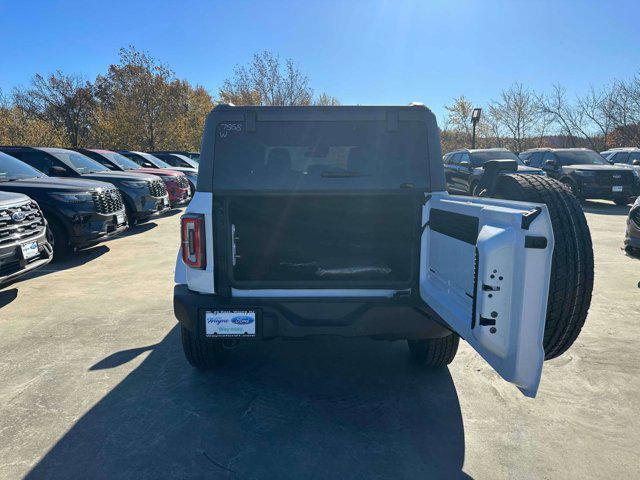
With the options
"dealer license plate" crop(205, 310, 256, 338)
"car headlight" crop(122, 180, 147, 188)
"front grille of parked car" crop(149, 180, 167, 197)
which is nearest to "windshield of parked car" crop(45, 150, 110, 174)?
"car headlight" crop(122, 180, 147, 188)

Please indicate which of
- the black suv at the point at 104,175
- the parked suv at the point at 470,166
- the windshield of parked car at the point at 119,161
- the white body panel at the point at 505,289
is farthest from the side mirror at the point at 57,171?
the parked suv at the point at 470,166

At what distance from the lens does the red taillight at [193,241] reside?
8.54 feet

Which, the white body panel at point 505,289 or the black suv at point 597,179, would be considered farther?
the black suv at point 597,179

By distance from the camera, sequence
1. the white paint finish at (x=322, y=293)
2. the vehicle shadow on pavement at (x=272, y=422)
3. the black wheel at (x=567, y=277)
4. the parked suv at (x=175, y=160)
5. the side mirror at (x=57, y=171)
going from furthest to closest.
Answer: the parked suv at (x=175, y=160), the side mirror at (x=57, y=171), the white paint finish at (x=322, y=293), the vehicle shadow on pavement at (x=272, y=422), the black wheel at (x=567, y=277)

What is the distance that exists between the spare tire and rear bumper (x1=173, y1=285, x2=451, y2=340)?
73cm

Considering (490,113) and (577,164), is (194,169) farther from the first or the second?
(490,113)

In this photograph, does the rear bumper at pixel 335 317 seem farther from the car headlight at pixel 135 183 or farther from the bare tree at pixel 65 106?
the bare tree at pixel 65 106

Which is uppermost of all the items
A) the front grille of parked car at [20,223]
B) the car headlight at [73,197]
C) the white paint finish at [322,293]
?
the car headlight at [73,197]

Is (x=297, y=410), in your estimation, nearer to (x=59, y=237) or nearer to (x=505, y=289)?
(x=505, y=289)

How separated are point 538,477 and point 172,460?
193 cm

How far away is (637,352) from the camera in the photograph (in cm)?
355

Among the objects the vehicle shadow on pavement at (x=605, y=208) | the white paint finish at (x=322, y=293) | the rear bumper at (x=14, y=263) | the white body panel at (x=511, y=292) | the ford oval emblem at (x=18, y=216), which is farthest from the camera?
the vehicle shadow on pavement at (x=605, y=208)

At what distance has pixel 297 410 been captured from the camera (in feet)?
8.91

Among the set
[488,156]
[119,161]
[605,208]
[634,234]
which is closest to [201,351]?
[634,234]
